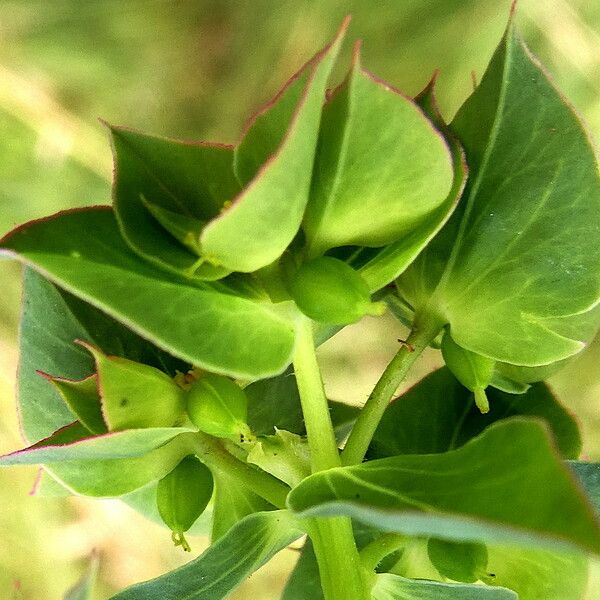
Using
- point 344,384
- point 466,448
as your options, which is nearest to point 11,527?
point 344,384

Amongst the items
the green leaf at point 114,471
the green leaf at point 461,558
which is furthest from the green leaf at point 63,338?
the green leaf at point 461,558

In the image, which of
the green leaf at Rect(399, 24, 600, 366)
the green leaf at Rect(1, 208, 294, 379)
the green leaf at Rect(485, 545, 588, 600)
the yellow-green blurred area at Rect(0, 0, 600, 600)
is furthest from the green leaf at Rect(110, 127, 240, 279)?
the yellow-green blurred area at Rect(0, 0, 600, 600)

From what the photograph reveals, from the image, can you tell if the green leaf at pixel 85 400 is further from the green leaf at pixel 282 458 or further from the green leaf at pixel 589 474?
the green leaf at pixel 589 474

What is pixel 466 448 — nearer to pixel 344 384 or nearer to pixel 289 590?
pixel 289 590

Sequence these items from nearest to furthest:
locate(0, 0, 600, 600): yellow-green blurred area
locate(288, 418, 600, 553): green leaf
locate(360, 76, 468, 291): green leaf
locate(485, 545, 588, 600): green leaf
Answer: locate(288, 418, 600, 553): green leaf
locate(360, 76, 468, 291): green leaf
locate(485, 545, 588, 600): green leaf
locate(0, 0, 600, 600): yellow-green blurred area

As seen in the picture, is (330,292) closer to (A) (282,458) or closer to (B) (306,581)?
(A) (282,458)

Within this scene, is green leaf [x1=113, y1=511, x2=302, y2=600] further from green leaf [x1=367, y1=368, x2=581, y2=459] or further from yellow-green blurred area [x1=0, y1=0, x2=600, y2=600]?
yellow-green blurred area [x1=0, y1=0, x2=600, y2=600]
